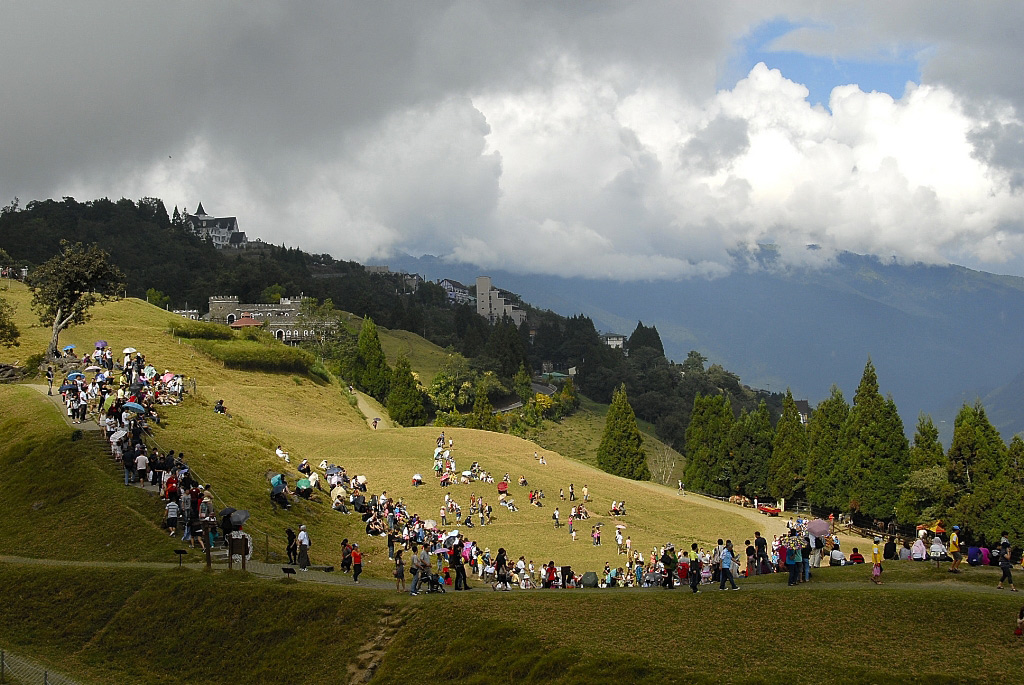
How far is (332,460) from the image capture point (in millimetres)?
63094

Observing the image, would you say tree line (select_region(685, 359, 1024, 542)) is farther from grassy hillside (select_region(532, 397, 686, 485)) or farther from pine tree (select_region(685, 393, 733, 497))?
grassy hillside (select_region(532, 397, 686, 485))

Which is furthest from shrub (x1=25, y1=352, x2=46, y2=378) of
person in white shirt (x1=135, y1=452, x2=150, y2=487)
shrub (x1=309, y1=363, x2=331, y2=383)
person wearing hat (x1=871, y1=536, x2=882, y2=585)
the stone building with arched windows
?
the stone building with arched windows

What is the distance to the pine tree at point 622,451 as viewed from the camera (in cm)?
9594

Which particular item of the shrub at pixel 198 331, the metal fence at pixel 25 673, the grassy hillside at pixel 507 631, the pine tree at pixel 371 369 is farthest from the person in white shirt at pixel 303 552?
the pine tree at pixel 371 369

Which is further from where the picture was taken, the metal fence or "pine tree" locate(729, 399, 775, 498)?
"pine tree" locate(729, 399, 775, 498)

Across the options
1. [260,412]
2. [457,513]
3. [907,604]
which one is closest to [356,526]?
[457,513]

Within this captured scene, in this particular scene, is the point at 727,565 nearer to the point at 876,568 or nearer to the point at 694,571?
the point at 694,571

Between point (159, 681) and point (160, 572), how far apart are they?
572 centimetres

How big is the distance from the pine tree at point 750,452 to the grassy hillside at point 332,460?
1092 centimetres

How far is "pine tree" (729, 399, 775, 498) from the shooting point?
285 ft

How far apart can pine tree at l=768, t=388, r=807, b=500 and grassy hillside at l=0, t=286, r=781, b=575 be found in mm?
10677

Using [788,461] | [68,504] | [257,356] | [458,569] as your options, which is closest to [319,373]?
[257,356]

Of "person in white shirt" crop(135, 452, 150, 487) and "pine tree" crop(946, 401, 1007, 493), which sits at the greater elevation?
"pine tree" crop(946, 401, 1007, 493)

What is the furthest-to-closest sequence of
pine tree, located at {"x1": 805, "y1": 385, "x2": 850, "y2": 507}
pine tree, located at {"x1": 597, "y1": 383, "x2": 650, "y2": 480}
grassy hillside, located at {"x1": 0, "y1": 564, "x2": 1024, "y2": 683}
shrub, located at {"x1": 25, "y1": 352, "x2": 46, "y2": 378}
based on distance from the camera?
pine tree, located at {"x1": 597, "y1": 383, "x2": 650, "y2": 480}
pine tree, located at {"x1": 805, "y1": 385, "x2": 850, "y2": 507}
shrub, located at {"x1": 25, "y1": 352, "x2": 46, "y2": 378}
grassy hillside, located at {"x1": 0, "y1": 564, "x2": 1024, "y2": 683}
